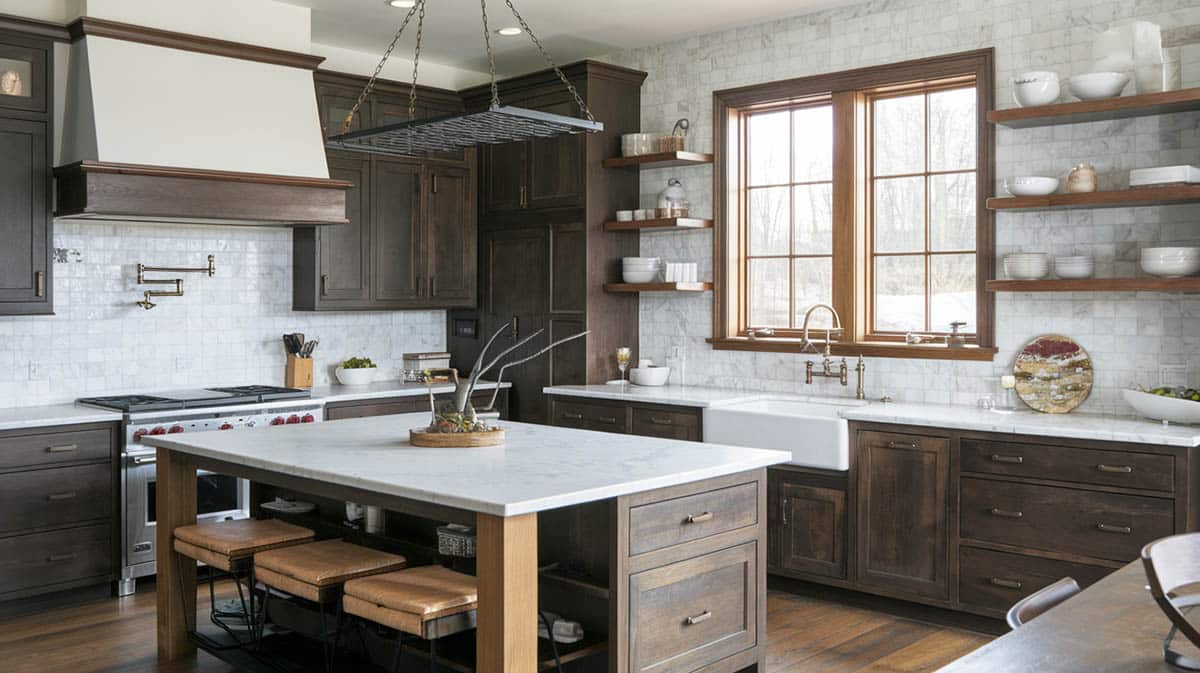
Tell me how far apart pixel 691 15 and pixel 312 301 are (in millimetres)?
2829

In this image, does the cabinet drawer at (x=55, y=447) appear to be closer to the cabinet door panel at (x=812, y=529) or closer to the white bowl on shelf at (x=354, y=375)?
the white bowl on shelf at (x=354, y=375)

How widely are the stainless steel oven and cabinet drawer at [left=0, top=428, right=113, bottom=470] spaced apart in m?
0.12

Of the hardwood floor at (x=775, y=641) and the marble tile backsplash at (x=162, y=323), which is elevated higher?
the marble tile backsplash at (x=162, y=323)

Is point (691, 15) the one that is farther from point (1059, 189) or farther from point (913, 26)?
point (1059, 189)

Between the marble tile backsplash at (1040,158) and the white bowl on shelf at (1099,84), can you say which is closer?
the white bowl on shelf at (1099,84)

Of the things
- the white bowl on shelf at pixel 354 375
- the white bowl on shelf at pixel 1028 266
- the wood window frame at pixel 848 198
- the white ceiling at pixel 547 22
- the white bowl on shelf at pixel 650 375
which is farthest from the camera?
the white bowl on shelf at pixel 354 375

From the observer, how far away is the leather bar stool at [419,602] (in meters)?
3.14

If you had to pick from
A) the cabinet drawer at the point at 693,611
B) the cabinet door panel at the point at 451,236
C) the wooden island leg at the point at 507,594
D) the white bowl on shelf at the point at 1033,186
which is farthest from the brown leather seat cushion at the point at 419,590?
the cabinet door panel at the point at 451,236

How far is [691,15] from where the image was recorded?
606 cm

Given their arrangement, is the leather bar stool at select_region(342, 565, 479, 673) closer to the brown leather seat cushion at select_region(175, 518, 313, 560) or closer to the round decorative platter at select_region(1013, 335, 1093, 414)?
the brown leather seat cushion at select_region(175, 518, 313, 560)

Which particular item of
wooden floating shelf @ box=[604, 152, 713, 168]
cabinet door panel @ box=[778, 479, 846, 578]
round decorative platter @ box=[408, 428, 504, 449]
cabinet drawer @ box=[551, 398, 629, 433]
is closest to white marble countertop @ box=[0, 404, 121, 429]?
round decorative platter @ box=[408, 428, 504, 449]

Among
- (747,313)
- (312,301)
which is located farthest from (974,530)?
(312,301)

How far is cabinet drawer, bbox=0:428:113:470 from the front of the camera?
4.99 m

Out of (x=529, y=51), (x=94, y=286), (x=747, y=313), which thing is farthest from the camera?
(x=529, y=51)
